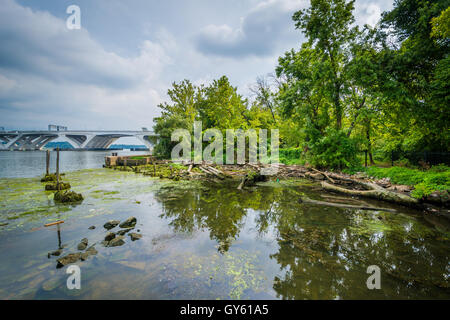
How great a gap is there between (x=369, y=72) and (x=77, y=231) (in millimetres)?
19861

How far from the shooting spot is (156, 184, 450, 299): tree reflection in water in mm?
3393

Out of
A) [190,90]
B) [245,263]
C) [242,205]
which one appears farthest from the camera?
[190,90]

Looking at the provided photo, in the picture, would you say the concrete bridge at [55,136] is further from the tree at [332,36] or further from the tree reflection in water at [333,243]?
the tree reflection in water at [333,243]

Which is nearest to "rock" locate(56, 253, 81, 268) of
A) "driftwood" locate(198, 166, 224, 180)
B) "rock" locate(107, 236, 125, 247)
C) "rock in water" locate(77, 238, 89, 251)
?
"rock in water" locate(77, 238, 89, 251)

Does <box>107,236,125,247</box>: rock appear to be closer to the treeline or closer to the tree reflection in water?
the tree reflection in water

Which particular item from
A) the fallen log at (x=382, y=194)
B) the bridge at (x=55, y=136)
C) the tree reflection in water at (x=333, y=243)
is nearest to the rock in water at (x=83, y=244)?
the tree reflection in water at (x=333, y=243)

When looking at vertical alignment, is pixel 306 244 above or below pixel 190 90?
below

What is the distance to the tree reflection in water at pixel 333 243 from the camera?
3393 mm

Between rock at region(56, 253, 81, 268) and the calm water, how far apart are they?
0.45ft
